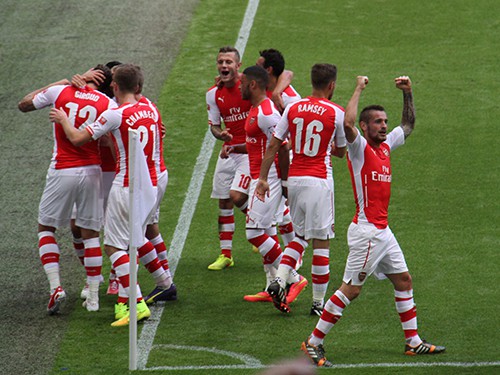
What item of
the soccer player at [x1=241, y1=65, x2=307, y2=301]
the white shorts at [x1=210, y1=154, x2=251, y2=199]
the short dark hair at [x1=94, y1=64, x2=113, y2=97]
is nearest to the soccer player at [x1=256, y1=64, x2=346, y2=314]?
the soccer player at [x1=241, y1=65, x2=307, y2=301]

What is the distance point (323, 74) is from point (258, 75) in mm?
856

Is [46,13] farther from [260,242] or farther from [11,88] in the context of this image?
[260,242]

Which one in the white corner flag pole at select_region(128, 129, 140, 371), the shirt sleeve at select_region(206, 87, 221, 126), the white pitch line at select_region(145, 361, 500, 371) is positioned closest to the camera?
the white corner flag pole at select_region(128, 129, 140, 371)

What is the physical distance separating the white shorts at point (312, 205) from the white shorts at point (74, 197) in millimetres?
1967

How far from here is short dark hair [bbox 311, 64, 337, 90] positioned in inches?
380

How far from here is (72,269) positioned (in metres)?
11.8

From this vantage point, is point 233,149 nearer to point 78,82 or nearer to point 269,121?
point 269,121

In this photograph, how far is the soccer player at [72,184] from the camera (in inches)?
406

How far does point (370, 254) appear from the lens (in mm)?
8891

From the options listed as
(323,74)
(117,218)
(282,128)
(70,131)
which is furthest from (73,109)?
(323,74)

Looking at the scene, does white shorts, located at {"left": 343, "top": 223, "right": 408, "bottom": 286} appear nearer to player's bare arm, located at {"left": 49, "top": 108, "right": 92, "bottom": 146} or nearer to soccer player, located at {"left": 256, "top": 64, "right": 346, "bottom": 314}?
soccer player, located at {"left": 256, "top": 64, "right": 346, "bottom": 314}

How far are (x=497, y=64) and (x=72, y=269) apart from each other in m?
9.50

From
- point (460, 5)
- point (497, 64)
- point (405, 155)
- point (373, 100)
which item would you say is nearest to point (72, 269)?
point (405, 155)

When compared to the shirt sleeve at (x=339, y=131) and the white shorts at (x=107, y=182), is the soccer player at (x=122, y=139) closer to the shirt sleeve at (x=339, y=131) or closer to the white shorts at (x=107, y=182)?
the white shorts at (x=107, y=182)
